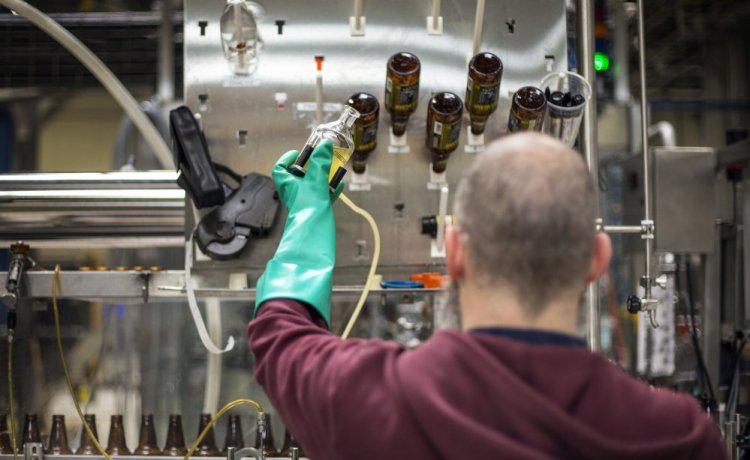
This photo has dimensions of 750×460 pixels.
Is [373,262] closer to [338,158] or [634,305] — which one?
[338,158]

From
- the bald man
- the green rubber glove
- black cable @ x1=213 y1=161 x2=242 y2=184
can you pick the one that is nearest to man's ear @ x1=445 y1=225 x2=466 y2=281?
the bald man

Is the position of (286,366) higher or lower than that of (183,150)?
lower

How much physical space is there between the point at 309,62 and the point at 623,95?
3.40 m

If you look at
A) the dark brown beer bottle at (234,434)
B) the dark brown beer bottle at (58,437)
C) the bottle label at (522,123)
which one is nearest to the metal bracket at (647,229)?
the bottle label at (522,123)

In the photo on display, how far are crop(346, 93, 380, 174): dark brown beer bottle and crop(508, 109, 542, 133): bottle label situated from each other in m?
0.34

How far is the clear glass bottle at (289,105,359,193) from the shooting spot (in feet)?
4.96

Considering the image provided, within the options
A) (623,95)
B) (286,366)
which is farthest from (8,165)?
(286,366)

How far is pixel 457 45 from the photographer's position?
2.27 meters

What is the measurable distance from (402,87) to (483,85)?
0.63 ft

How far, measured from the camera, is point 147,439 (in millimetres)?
2525

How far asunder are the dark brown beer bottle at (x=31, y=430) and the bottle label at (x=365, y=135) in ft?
4.24

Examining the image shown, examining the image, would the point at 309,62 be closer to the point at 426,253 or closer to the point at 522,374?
the point at 426,253

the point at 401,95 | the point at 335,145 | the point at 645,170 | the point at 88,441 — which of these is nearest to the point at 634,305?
the point at 645,170

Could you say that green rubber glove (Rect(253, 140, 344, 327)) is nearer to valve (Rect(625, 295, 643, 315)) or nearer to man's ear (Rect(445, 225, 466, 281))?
man's ear (Rect(445, 225, 466, 281))
